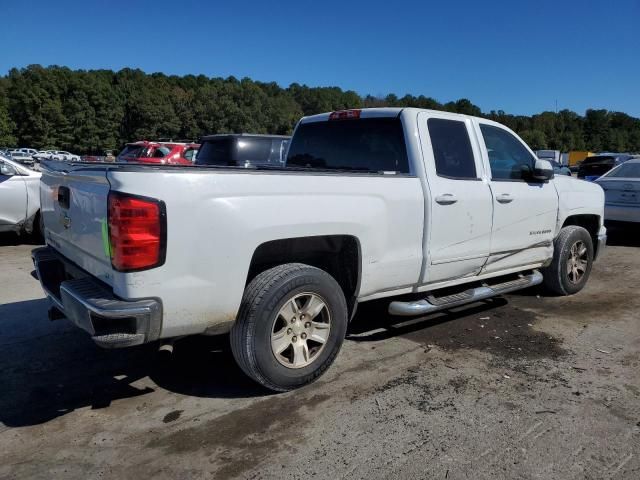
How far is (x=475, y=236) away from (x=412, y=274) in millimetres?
784


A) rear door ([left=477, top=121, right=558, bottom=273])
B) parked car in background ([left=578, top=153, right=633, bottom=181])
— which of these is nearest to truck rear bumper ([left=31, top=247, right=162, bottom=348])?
rear door ([left=477, top=121, right=558, bottom=273])

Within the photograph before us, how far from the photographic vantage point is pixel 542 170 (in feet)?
16.4

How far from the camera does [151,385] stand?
12.1ft

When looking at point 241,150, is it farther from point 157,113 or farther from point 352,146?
point 157,113

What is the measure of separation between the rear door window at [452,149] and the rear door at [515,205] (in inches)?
9.1

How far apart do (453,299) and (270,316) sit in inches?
72.6

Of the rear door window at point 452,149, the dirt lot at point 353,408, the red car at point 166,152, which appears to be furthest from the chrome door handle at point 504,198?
the red car at point 166,152

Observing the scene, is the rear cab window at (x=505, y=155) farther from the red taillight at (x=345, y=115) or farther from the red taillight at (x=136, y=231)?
the red taillight at (x=136, y=231)

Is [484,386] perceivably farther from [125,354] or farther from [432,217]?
[125,354]

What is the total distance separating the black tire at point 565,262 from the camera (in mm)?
5664

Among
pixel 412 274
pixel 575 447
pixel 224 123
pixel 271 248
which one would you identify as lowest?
pixel 575 447

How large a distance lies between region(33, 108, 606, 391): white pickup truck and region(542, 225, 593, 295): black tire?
36 cm

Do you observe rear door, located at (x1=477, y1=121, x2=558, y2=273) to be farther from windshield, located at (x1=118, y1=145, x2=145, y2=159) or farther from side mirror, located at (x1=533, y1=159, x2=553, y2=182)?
windshield, located at (x1=118, y1=145, x2=145, y2=159)

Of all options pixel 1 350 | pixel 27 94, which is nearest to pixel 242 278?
pixel 1 350
